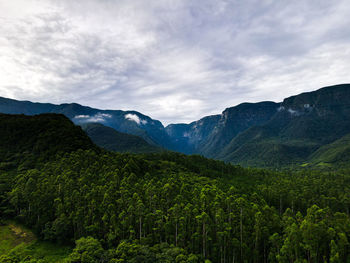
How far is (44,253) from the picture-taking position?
67.1 metres

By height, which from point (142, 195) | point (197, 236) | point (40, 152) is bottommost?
point (197, 236)

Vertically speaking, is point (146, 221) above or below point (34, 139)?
below

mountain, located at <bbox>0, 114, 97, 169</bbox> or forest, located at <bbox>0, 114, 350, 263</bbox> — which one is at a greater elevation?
mountain, located at <bbox>0, 114, 97, 169</bbox>

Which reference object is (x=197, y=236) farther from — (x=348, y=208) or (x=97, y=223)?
(x=348, y=208)

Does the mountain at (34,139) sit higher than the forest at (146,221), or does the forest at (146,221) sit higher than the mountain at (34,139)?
the mountain at (34,139)

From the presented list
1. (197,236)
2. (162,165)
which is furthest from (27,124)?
(197,236)

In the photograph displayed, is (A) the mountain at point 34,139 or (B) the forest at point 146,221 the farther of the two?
(A) the mountain at point 34,139

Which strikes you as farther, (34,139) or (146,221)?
(34,139)

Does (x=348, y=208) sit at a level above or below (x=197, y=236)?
below

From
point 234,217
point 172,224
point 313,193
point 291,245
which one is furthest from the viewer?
point 313,193

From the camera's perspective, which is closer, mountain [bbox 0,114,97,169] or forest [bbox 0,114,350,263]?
forest [bbox 0,114,350,263]

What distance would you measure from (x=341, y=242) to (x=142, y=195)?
74.4 meters

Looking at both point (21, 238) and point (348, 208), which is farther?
point (348, 208)

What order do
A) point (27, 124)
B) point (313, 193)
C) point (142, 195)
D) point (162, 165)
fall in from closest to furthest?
1. point (142, 195)
2. point (313, 193)
3. point (27, 124)
4. point (162, 165)
